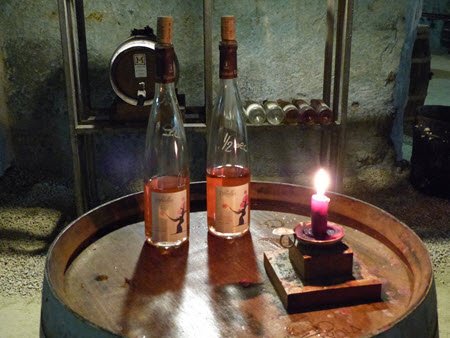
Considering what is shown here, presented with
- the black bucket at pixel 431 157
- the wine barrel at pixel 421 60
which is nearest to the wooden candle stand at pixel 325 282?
the black bucket at pixel 431 157

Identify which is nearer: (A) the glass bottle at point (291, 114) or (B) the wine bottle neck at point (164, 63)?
(B) the wine bottle neck at point (164, 63)

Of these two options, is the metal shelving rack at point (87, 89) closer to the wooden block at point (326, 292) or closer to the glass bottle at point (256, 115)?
the glass bottle at point (256, 115)

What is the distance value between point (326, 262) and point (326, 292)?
0.16 feet

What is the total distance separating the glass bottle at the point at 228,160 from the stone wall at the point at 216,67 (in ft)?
4.40

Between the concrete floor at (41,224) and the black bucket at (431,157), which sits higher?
the black bucket at (431,157)

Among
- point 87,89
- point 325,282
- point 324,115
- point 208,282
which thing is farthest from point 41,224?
point 325,282

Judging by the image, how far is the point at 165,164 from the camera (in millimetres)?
1284

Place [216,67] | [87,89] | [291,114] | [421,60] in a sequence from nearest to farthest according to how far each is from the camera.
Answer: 1. [291,114]
2. [87,89]
3. [216,67]
4. [421,60]

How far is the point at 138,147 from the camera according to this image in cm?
297

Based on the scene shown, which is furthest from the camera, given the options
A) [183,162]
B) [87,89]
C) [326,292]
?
[87,89]

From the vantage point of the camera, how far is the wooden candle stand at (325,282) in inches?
34.2

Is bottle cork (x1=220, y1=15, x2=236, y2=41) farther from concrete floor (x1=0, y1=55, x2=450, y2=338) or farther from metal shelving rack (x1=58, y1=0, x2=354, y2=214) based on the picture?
concrete floor (x1=0, y1=55, x2=450, y2=338)

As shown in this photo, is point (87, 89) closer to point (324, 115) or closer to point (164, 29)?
point (324, 115)

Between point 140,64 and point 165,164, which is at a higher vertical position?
point 140,64
